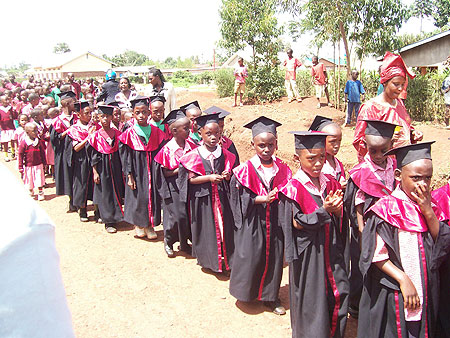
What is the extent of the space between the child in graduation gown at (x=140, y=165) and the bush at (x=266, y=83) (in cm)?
1212

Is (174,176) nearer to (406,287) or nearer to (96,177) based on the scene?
(96,177)

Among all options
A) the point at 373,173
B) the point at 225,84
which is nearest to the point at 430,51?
the point at 225,84

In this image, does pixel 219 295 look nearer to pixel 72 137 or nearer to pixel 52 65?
pixel 72 137

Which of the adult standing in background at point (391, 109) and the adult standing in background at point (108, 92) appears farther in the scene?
the adult standing in background at point (108, 92)

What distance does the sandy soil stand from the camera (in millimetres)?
4273

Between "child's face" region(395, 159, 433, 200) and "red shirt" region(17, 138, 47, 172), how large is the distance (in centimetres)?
823

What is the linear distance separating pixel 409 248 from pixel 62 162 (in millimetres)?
7232

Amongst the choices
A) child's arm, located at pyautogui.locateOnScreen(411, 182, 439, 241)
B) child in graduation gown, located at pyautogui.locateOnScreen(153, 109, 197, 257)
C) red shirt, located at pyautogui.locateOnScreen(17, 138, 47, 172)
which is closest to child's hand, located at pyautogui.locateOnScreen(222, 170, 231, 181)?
child in graduation gown, located at pyautogui.locateOnScreen(153, 109, 197, 257)

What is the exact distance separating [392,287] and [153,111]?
4896 mm

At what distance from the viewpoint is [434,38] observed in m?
18.9

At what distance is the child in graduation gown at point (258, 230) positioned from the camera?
173 inches

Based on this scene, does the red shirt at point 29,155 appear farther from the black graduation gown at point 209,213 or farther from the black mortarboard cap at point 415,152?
the black mortarboard cap at point 415,152

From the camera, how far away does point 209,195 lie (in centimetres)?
527

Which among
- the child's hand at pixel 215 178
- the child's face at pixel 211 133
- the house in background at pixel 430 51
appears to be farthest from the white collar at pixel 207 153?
the house in background at pixel 430 51
